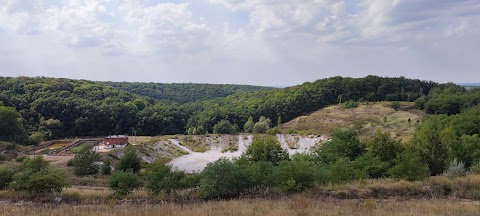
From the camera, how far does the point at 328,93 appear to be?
373 feet

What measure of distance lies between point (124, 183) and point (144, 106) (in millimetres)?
100276

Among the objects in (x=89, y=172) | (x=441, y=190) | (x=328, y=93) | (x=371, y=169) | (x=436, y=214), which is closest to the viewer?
(x=436, y=214)

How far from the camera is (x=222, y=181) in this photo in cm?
1348

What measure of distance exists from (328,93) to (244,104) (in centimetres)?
2674

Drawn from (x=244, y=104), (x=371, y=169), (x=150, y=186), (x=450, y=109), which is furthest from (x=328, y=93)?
(x=150, y=186)

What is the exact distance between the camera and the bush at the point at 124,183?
54.5 feet

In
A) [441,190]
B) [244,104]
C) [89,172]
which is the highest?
[244,104]

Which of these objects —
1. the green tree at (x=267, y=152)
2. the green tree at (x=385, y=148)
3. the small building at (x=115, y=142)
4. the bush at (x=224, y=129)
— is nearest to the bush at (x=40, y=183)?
the green tree at (x=267, y=152)

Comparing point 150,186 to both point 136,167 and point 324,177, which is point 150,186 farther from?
point 136,167

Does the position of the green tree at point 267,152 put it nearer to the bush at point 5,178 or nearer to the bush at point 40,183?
the bush at point 40,183

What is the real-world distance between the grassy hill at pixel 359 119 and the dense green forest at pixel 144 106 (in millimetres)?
8011

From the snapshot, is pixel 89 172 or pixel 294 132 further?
pixel 294 132

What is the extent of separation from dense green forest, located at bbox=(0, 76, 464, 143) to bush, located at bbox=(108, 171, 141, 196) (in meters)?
69.1

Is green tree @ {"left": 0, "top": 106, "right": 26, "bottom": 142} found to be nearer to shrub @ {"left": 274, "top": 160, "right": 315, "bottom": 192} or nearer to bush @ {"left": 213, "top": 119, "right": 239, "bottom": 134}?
bush @ {"left": 213, "top": 119, "right": 239, "bottom": 134}
